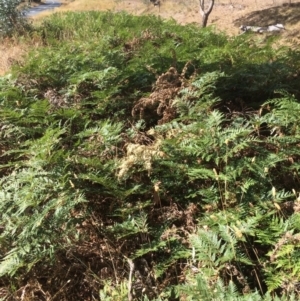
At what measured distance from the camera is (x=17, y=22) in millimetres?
11500

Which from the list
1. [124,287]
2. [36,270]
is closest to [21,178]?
[36,270]

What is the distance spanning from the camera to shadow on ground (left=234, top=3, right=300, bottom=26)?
13.8m

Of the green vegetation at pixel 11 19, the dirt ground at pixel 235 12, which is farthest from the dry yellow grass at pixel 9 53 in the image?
the dirt ground at pixel 235 12

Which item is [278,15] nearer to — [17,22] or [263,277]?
[17,22]

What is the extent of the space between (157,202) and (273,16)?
1333 cm

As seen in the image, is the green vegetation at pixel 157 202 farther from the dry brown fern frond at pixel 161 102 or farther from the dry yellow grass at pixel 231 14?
the dry yellow grass at pixel 231 14

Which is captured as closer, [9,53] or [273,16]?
[9,53]

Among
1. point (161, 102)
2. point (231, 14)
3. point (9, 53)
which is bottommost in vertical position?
point (231, 14)

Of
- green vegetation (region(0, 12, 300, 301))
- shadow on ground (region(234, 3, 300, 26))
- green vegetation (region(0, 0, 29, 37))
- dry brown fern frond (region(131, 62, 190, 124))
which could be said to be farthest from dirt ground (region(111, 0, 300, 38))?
green vegetation (region(0, 12, 300, 301))

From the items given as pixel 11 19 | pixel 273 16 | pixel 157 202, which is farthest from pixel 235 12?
pixel 157 202

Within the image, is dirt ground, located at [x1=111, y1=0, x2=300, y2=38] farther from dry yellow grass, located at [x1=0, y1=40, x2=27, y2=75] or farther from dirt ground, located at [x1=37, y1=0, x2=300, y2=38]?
dry yellow grass, located at [x1=0, y1=40, x2=27, y2=75]

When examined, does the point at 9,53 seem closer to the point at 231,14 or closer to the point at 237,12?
the point at 231,14

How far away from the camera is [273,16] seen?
1446cm

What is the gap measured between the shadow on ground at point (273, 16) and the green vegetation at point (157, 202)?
34.1 ft
